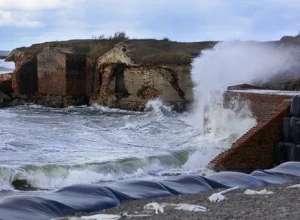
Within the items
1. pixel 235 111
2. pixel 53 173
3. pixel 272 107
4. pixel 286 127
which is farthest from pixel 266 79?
pixel 53 173

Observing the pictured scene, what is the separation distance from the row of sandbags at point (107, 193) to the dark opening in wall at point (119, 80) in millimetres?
25208

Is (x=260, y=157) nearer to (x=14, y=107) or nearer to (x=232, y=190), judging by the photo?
(x=232, y=190)

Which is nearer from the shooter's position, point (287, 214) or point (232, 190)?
point (287, 214)

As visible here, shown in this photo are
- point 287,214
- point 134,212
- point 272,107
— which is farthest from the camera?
point 272,107

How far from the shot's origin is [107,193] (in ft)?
23.1

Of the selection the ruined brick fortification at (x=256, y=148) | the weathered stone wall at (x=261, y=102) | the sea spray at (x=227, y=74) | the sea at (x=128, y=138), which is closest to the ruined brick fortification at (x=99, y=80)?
the sea at (x=128, y=138)

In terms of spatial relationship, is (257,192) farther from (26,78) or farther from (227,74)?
(26,78)

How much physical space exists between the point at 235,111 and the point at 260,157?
169 inches

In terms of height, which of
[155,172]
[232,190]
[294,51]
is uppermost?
[294,51]

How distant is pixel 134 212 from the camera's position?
20.8 feet

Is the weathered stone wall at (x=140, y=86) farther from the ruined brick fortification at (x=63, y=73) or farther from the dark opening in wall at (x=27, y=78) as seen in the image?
the dark opening in wall at (x=27, y=78)

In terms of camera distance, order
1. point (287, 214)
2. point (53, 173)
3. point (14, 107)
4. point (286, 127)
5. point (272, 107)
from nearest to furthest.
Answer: point (287, 214) → point (286, 127) → point (53, 173) → point (272, 107) → point (14, 107)

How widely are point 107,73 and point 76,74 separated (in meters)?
2.29

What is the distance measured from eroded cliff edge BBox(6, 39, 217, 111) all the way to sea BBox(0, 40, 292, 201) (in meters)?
1.38
